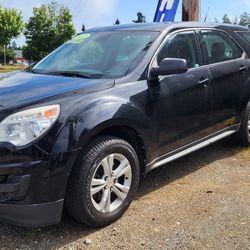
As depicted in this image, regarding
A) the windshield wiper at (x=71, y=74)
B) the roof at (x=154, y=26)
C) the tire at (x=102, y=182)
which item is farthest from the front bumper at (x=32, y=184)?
the roof at (x=154, y=26)

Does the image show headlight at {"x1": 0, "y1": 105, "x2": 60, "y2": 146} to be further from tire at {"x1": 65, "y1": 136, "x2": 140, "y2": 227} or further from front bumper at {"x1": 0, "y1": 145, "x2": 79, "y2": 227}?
tire at {"x1": 65, "y1": 136, "x2": 140, "y2": 227}

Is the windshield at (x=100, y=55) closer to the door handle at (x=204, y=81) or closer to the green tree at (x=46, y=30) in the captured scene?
the door handle at (x=204, y=81)

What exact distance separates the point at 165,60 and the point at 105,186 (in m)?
1.28

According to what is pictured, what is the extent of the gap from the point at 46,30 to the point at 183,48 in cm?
4629

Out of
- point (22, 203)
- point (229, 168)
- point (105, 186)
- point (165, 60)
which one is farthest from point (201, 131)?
point (22, 203)

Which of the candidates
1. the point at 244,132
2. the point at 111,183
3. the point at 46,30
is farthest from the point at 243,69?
the point at 46,30

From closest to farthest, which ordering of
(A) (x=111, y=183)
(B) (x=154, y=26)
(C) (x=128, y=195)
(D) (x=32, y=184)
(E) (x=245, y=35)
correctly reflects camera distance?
1. (D) (x=32, y=184)
2. (A) (x=111, y=183)
3. (C) (x=128, y=195)
4. (B) (x=154, y=26)
5. (E) (x=245, y=35)

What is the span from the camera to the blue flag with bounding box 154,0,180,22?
8750 millimetres

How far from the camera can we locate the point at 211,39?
5.11 meters

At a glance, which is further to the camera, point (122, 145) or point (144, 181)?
point (144, 181)

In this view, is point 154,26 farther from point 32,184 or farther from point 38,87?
point 32,184

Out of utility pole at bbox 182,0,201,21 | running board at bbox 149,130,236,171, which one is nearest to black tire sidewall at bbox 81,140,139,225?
running board at bbox 149,130,236,171

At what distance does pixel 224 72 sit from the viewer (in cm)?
511

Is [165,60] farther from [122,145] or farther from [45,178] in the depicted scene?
[45,178]
